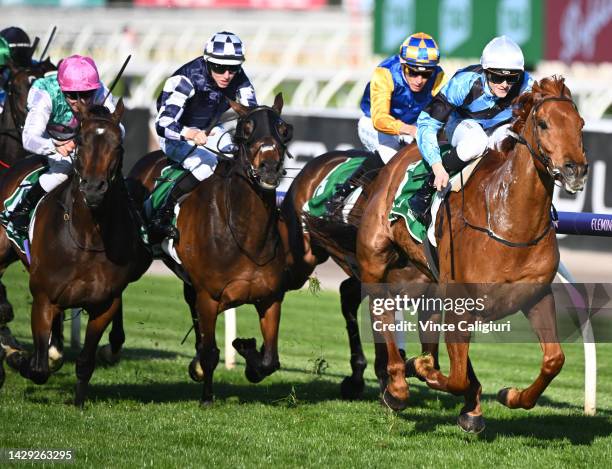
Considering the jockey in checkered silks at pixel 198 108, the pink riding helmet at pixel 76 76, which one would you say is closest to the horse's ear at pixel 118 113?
the pink riding helmet at pixel 76 76

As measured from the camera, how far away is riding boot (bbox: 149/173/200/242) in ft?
27.7

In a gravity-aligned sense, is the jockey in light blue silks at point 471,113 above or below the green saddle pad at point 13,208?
above

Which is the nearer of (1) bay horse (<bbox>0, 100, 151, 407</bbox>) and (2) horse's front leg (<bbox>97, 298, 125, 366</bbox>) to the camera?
(1) bay horse (<bbox>0, 100, 151, 407</bbox>)

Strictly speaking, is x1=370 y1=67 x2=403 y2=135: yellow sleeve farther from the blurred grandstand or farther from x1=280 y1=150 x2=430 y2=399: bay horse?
the blurred grandstand

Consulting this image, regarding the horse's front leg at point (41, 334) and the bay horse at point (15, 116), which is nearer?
the horse's front leg at point (41, 334)

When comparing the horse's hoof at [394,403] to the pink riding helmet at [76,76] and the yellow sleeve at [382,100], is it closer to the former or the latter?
the yellow sleeve at [382,100]

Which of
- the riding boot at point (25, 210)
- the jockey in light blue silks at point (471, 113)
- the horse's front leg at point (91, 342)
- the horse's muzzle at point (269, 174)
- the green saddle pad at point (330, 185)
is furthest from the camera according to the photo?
the green saddle pad at point (330, 185)

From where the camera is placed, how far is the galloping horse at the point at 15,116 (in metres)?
9.95

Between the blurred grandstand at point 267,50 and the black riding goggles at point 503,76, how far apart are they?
16.6 feet

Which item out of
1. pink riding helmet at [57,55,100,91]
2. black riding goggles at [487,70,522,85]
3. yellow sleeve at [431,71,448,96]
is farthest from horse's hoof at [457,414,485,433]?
pink riding helmet at [57,55,100,91]

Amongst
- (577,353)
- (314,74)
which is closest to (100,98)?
(577,353)

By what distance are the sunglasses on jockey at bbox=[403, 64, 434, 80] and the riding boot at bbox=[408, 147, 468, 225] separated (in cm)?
109

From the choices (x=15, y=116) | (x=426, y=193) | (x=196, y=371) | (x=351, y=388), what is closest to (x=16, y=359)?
(x=196, y=371)

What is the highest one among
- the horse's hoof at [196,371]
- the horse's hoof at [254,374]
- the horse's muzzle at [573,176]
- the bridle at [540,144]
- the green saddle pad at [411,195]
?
the bridle at [540,144]
